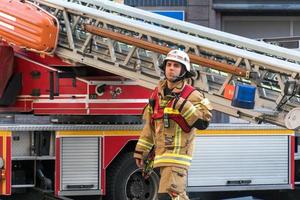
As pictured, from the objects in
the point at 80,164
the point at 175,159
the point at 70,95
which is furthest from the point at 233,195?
the point at 175,159

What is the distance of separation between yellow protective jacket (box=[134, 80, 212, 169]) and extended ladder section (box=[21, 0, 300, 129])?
0.96 metres

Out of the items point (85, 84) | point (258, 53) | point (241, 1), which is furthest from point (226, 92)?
point (241, 1)

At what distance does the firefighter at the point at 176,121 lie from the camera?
4.75m

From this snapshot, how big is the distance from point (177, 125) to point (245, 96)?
Answer: 0.84 meters

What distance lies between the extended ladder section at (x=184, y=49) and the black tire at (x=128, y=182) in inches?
46.6

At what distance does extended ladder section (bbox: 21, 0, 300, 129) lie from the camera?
5.59 m

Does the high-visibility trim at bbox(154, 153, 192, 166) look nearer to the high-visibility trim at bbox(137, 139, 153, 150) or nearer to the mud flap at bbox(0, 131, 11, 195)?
the high-visibility trim at bbox(137, 139, 153, 150)

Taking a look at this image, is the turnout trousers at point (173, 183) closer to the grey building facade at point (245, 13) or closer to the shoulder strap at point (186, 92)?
the shoulder strap at point (186, 92)

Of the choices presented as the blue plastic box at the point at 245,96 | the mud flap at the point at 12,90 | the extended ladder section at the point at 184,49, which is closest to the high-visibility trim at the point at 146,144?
the blue plastic box at the point at 245,96

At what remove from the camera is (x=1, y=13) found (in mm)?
7113

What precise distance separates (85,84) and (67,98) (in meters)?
0.26

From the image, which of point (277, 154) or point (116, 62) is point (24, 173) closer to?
point (116, 62)

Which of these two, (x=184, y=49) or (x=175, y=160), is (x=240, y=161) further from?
(x=175, y=160)

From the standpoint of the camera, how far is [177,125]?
483cm
